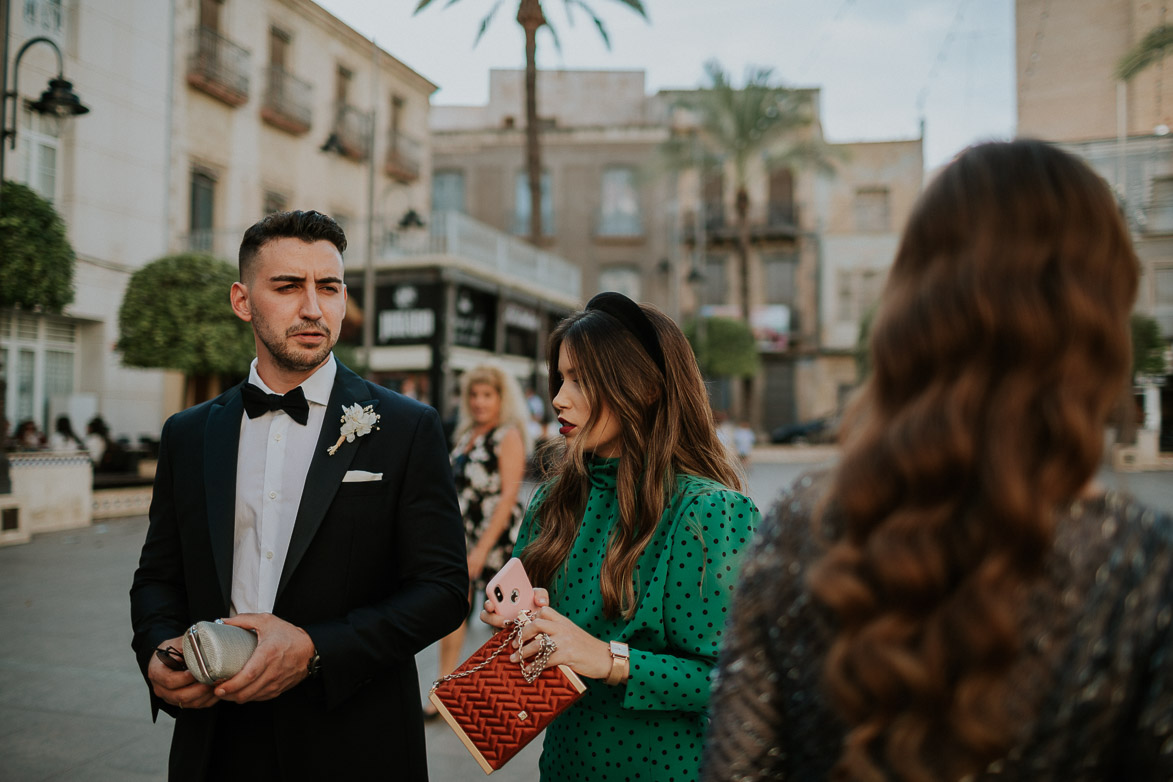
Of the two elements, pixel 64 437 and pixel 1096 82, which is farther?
pixel 64 437

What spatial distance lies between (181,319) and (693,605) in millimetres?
13783

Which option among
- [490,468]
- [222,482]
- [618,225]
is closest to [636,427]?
[222,482]

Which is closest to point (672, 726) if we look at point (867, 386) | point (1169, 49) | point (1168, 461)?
Answer: point (867, 386)

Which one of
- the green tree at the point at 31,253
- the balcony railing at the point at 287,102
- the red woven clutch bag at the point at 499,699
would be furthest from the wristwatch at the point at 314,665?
the balcony railing at the point at 287,102

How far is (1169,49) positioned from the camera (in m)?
11.3

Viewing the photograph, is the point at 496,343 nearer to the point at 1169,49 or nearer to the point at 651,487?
the point at 1169,49

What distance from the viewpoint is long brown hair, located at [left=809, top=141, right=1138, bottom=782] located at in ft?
3.12

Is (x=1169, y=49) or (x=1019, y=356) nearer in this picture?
(x=1019, y=356)

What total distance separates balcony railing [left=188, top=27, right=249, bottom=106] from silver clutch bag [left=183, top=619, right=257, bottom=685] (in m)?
19.1

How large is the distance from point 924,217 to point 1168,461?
29.4 metres

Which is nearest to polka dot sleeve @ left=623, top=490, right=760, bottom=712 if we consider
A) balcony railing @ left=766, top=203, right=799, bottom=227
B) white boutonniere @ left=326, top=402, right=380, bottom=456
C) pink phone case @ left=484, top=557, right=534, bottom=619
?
pink phone case @ left=484, top=557, right=534, bottom=619

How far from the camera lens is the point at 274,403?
2354mm

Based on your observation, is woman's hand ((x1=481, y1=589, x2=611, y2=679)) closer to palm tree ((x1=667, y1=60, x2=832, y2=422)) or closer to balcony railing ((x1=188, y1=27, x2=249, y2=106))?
balcony railing ((x1=188, y1=27, x2=249, y2=106))

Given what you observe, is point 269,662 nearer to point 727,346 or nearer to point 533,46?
point 533,46
